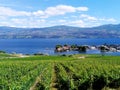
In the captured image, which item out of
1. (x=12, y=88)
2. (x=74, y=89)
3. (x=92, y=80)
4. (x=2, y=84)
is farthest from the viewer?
(x=92, y=80)

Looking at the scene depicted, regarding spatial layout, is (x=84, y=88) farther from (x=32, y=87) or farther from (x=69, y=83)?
(x=32, y=87)

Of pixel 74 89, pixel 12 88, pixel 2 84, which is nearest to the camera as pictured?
pixel 12 88

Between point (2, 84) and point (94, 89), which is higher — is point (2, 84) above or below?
above

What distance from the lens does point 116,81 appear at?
4366 cm

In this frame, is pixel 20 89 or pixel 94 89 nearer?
pixel 20 89

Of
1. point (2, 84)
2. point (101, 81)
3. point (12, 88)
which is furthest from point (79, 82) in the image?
point (12, 88)

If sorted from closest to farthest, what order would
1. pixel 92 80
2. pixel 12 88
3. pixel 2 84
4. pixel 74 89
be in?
pixel 12 88, pixel 2 84, pixel 74 89, pixel 92 80

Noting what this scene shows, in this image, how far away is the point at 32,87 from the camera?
41094 mm

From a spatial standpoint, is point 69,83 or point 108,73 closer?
point 69,83

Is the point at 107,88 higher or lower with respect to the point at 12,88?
lower

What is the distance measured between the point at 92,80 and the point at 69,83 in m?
3.86

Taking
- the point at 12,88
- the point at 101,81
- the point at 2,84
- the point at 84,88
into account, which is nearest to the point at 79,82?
the point at 84,88

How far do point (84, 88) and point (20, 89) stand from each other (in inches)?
480

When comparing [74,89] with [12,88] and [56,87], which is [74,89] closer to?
[56,87]
